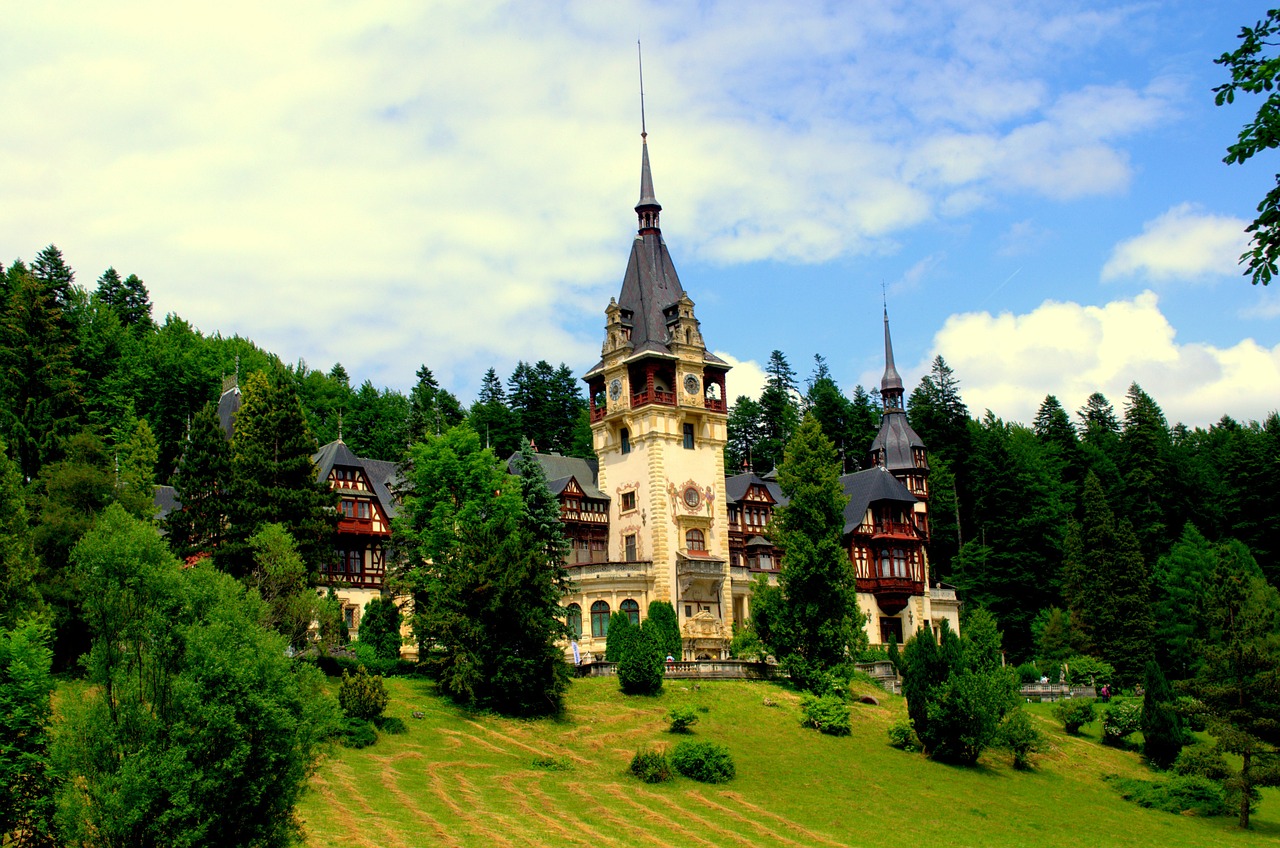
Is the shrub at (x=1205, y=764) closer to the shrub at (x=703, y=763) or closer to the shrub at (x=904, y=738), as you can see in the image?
the shrub at (x=904, y=738)

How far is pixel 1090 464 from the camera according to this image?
10094 cm

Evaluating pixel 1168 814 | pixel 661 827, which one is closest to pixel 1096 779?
pixel 1168 814

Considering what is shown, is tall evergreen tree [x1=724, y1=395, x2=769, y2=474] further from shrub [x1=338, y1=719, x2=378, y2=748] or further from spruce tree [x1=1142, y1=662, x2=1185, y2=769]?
shrub [x1=338, y1=719, x2=378, y2=748]

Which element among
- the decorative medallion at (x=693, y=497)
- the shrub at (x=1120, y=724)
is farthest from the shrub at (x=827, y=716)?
the decorative medallion at (x=693, y=497)

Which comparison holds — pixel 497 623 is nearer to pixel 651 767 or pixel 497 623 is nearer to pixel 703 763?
pixel 651 767

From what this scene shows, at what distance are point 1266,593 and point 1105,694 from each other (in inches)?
378

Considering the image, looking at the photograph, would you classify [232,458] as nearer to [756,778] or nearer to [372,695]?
[372,695]

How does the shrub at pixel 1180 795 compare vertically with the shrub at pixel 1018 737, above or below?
below

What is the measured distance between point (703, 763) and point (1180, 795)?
→ 19858 millimetres

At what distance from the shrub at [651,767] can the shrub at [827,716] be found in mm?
10672

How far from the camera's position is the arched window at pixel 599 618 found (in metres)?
63.2

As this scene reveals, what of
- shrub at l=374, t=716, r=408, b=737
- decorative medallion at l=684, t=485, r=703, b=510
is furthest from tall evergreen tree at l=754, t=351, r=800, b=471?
shrub at l=374, t=716, r=408, b=737

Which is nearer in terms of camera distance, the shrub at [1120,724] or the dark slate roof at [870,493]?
the shrub at [1120,724]

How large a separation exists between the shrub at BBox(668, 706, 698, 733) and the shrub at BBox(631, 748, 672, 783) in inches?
192
